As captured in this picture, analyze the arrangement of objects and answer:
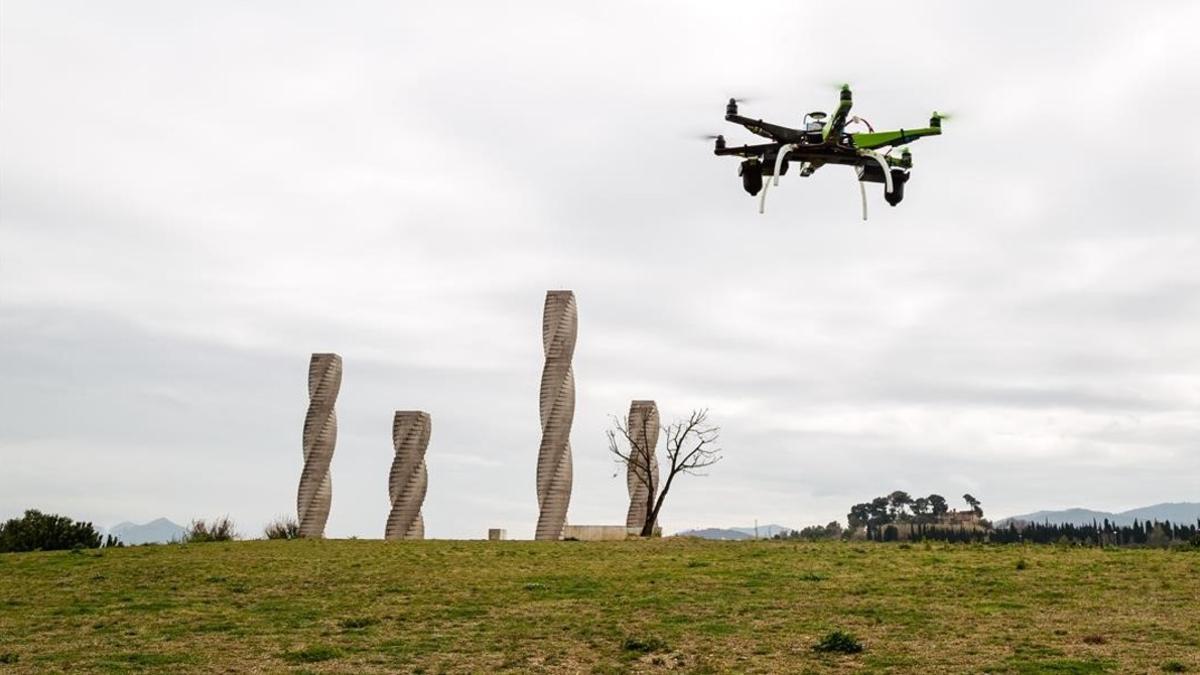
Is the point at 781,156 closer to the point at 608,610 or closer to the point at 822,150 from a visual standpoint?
the point at 822,150

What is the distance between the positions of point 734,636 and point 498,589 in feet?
23.9

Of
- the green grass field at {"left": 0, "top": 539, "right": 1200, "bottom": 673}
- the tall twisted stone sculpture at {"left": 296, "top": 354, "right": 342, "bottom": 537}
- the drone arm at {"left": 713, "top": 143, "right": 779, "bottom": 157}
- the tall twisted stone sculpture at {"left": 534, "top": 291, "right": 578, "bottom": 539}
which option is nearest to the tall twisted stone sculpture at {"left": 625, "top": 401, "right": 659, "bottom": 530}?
the tall twisted stone sculpture at {"left": 534, "top": 291, "right": 578, "bottom": 539}

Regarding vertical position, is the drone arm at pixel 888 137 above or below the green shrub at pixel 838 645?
above

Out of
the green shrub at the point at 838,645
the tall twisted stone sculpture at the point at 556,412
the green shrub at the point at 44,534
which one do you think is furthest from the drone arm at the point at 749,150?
the green shrub at the point at 44,534

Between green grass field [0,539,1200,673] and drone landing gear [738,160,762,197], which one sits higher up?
drone landing gear [738,160,762,197]

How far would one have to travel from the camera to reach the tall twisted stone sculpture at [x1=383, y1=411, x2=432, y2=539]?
47.0 metres

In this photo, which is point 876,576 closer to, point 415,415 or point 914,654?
point 914,654

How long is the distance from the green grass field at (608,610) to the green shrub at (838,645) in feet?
0.65

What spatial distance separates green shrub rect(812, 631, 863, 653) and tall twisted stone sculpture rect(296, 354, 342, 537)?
99.7 feet

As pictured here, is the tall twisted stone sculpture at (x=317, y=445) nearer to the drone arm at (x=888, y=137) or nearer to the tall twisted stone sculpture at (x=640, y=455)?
the tall twisted stone sculpture at (x=640, y=455)

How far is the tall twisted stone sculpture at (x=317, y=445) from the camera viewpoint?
1831 inches

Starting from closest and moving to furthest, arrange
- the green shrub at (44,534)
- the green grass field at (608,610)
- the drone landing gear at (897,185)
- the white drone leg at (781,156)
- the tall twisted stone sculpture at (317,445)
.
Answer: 1. the green grass field at (608,610)
2. the white drone leg at (781,156)
3. the drone landing gear at (897,185)
4. the green shrub at (44,534)
5. the tall twisted stone sculpture at (317,445)

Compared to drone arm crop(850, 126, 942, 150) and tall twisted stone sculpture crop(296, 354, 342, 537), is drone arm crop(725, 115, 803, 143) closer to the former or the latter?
drone arm crop(850, 126, 942, 150)

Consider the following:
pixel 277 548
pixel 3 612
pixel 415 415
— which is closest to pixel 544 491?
pixel 415 415
